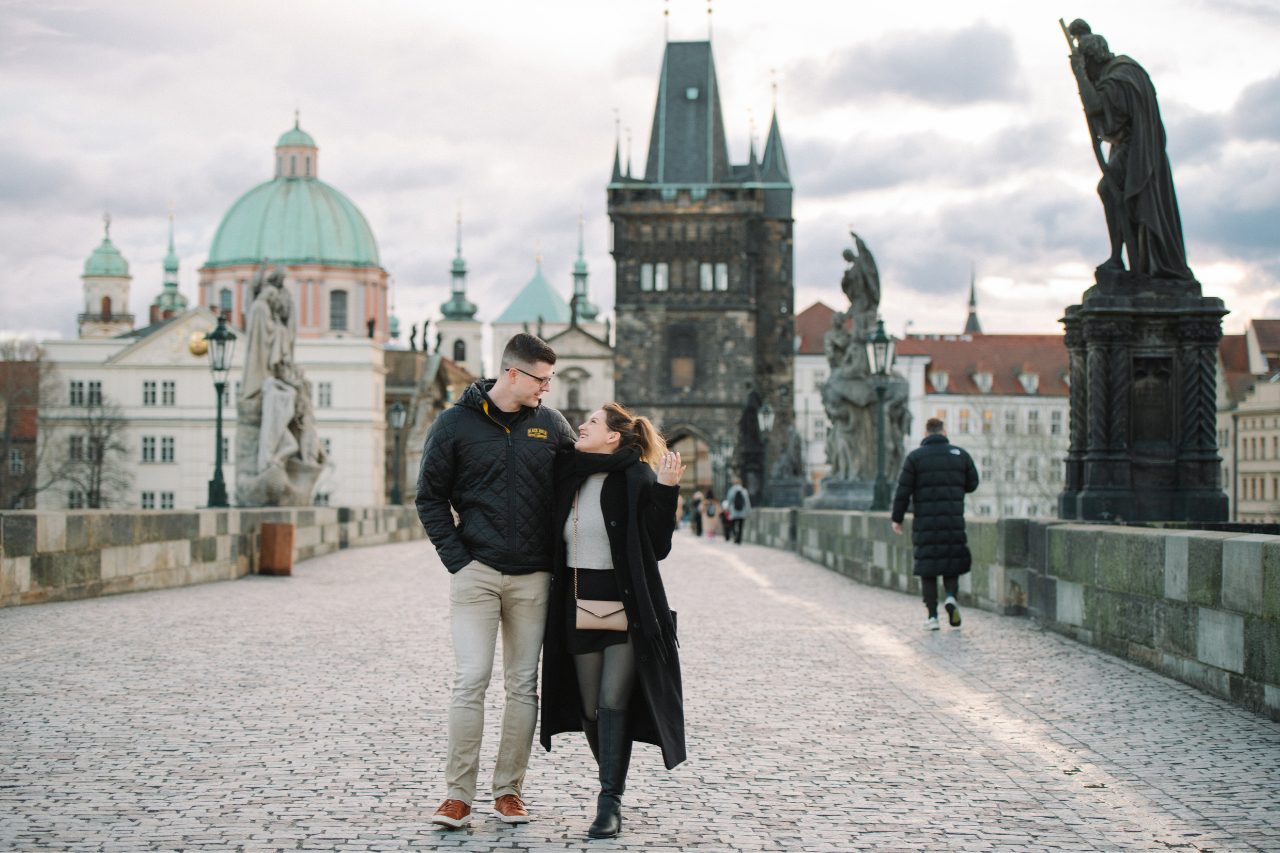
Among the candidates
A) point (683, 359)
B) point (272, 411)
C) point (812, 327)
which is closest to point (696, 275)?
point (683, 359)

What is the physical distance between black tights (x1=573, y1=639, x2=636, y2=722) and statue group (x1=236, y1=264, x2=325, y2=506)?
17275 mm

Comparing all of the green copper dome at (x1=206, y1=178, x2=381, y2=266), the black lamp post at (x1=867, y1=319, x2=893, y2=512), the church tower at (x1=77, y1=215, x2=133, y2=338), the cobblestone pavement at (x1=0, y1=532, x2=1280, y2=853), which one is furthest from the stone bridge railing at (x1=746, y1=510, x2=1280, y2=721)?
the church tower at (x1=77, y1=215, x2=133, y2=338)

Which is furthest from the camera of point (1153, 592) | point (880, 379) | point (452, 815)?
point (880, 379)

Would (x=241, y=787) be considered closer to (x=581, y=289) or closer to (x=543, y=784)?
(x=543, y=784)

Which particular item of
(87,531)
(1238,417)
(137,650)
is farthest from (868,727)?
(1238,417)

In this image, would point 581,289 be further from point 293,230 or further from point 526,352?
point 526,352

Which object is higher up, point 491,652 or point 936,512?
point 936,512

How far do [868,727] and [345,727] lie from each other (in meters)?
2.41

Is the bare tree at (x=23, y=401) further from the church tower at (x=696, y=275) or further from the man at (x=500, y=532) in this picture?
the man at (x=500, y=532)

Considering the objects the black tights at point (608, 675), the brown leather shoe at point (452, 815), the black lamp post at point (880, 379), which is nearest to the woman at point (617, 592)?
the black tights at point (608, 675)

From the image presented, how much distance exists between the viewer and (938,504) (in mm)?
13461

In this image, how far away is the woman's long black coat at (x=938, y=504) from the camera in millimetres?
13406

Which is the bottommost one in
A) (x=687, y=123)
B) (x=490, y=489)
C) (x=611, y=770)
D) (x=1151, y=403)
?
(x=611, y=770)

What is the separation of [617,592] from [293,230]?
366ft
